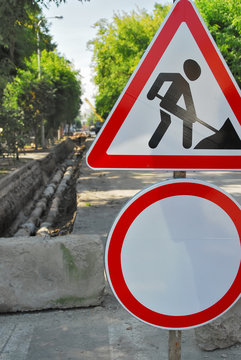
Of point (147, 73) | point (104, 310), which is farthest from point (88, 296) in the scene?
point (147, 73)

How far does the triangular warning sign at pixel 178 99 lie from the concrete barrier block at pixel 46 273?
229cm

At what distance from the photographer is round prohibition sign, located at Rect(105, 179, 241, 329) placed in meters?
1.80

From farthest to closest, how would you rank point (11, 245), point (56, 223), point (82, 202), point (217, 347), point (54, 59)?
point (54, 59) < point (56, 223) < point (82, 202) < point (11, 245) < point (217, 347)

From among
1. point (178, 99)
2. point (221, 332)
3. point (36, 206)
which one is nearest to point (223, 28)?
point (36, 206)

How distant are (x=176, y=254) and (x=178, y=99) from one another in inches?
24.9

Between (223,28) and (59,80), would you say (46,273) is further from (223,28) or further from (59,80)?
(59,80)

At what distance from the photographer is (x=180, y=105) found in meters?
1.88

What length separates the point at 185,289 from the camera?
186 cm

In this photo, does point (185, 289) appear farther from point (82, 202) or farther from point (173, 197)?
point (82, 202)

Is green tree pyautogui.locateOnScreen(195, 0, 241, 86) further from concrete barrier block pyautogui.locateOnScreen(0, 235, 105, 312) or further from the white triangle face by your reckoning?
the white triangle face

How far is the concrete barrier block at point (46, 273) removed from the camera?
3.98 metres

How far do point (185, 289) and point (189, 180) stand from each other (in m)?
0.45

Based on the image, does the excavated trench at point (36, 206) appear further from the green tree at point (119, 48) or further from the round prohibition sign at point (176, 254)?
the green tree at point (119, 48)

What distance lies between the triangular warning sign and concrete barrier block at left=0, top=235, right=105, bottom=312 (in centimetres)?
229
